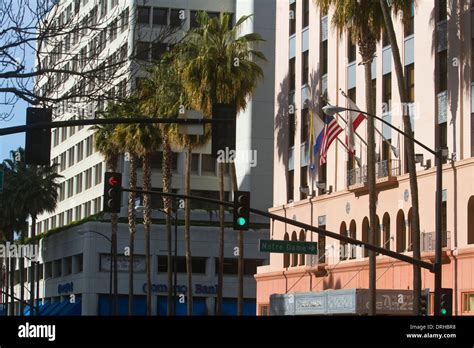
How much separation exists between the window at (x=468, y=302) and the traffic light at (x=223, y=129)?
964 inches

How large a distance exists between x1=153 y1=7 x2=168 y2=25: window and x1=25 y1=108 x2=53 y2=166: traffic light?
2973 inches

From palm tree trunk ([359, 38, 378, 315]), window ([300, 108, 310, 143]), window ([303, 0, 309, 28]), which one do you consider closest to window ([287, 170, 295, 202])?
window ([300, 108, 310, 143])

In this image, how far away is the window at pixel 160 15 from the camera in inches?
3815

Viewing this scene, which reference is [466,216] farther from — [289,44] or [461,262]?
[289,44]

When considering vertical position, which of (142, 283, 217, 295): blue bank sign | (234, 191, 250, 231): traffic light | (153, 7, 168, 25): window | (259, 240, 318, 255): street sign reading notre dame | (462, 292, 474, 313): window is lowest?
(462, 292, 474, 313): window

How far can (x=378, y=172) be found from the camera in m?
54.6

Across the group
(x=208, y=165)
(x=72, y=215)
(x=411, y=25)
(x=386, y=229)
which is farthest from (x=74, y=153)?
(x=411, y=25)

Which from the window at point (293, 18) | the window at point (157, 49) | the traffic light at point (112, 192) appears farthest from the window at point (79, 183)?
the window at point (157, 49)

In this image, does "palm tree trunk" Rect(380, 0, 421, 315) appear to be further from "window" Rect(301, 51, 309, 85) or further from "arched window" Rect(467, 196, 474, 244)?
"window" Rect(301, 51, 309, 85)

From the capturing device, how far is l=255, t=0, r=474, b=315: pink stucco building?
47.5 m

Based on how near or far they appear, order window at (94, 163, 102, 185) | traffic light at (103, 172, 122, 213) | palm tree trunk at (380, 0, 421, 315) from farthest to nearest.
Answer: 1. window at (94, 163, 102, 185)
2. palm tree trunk at (380, 0, 421, 315)
3. traffic light at (103, 172, 122, 213)

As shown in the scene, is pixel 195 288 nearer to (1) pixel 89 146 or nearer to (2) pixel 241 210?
(1) pixel 89 146

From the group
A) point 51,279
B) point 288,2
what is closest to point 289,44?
point 288,2

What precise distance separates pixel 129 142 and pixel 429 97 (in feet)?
90.6
